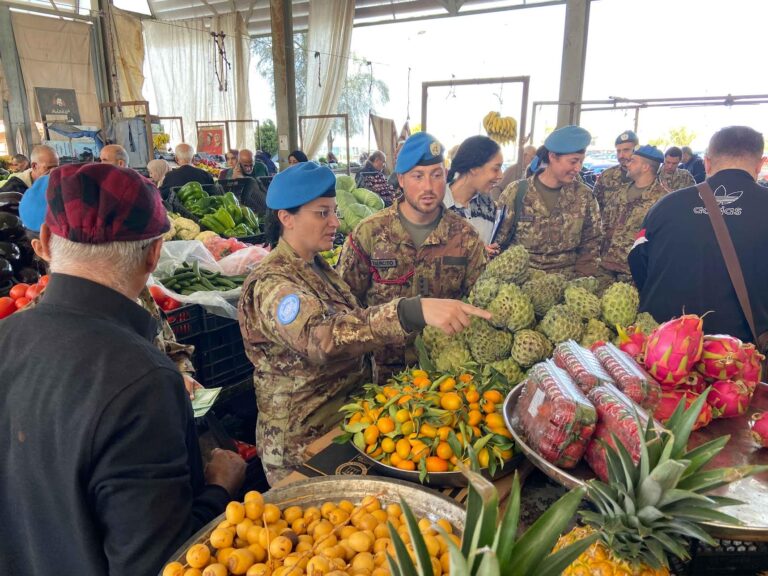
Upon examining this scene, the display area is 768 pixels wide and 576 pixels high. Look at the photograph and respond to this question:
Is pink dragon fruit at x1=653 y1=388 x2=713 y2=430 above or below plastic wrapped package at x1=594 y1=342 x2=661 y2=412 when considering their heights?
below

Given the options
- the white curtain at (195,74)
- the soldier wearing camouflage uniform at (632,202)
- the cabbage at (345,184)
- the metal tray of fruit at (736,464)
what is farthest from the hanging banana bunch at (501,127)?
the white curtain at (195,74)

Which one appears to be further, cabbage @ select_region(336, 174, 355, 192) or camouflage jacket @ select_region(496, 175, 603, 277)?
cabbage @ select_region(336, 174, 355, 192)

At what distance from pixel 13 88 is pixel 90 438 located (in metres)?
15.3

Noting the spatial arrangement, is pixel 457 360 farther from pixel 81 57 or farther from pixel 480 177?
pixel 81 57

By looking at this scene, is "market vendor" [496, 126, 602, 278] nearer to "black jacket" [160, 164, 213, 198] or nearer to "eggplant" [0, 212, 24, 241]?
"eggplant" [0, 212, 24, 241]

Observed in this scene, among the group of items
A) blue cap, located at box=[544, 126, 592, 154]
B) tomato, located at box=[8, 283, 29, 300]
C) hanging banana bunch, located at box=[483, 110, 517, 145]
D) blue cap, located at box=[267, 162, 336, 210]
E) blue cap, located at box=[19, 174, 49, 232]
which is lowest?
tomato, located at box=[8, 283, 29, 300]

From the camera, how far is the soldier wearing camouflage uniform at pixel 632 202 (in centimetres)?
532

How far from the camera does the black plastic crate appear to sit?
3021mm

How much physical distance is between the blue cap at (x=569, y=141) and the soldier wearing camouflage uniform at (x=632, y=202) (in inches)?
74.7

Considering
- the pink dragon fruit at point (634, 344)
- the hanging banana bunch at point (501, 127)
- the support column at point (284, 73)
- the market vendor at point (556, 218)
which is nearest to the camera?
the pink dragon fruit at point (634, 344)

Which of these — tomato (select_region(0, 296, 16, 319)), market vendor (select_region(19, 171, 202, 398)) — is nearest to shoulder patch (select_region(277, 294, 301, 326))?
market vendor (select_region(19, 171, 202, 398))

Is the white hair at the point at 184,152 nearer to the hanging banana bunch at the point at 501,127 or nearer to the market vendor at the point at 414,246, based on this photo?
the hanging banana bunch at the point at 501,127

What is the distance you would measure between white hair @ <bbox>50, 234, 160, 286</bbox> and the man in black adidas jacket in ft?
9.17

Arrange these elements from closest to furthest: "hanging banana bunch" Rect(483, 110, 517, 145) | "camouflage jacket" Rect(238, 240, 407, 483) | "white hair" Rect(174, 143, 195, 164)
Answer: "camouflage jacket" Rect(238, 240, 407, 483) < "white hair" Rect(174, 143, 195, 164) < "hanging banana bunch" Rect(483, 110, 517, 145)
